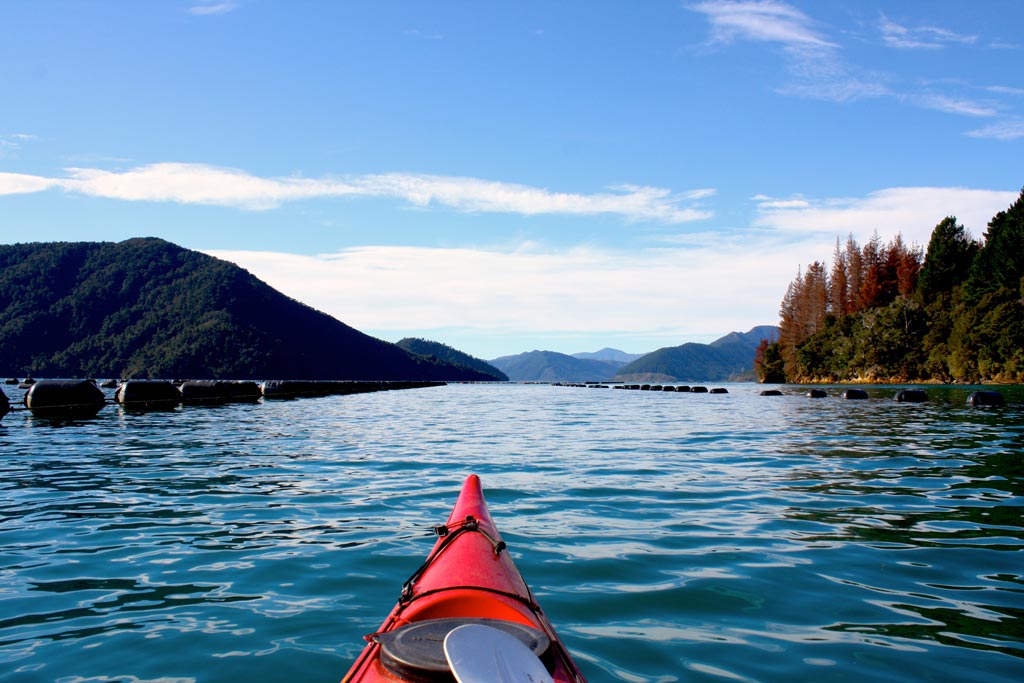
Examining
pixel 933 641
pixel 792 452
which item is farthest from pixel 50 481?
pixel 792 452

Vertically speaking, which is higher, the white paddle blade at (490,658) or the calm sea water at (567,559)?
the white paddle blade at (490,658)

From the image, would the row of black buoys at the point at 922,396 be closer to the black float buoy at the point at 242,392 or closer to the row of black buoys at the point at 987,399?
the row of black buoys at the point at 987,399

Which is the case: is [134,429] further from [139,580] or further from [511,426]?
[139,580]

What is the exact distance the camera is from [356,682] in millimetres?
3391

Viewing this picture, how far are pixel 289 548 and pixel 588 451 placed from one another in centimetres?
1095

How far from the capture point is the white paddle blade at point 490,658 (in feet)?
10.0

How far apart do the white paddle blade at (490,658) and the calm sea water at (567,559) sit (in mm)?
1545

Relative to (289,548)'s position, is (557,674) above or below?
above

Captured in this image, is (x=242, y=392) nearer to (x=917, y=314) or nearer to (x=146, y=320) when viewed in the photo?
(x=917, y=314)

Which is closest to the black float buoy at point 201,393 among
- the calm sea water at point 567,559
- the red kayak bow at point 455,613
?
the calm sea water at point 567,559

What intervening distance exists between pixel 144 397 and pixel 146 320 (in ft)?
509

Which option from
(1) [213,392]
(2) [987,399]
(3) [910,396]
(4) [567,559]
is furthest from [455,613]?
(3) [910,396]

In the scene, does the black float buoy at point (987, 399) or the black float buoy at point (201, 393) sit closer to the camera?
the black float buoy at point (987, 399)

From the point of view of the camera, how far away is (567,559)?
7.29 meters
